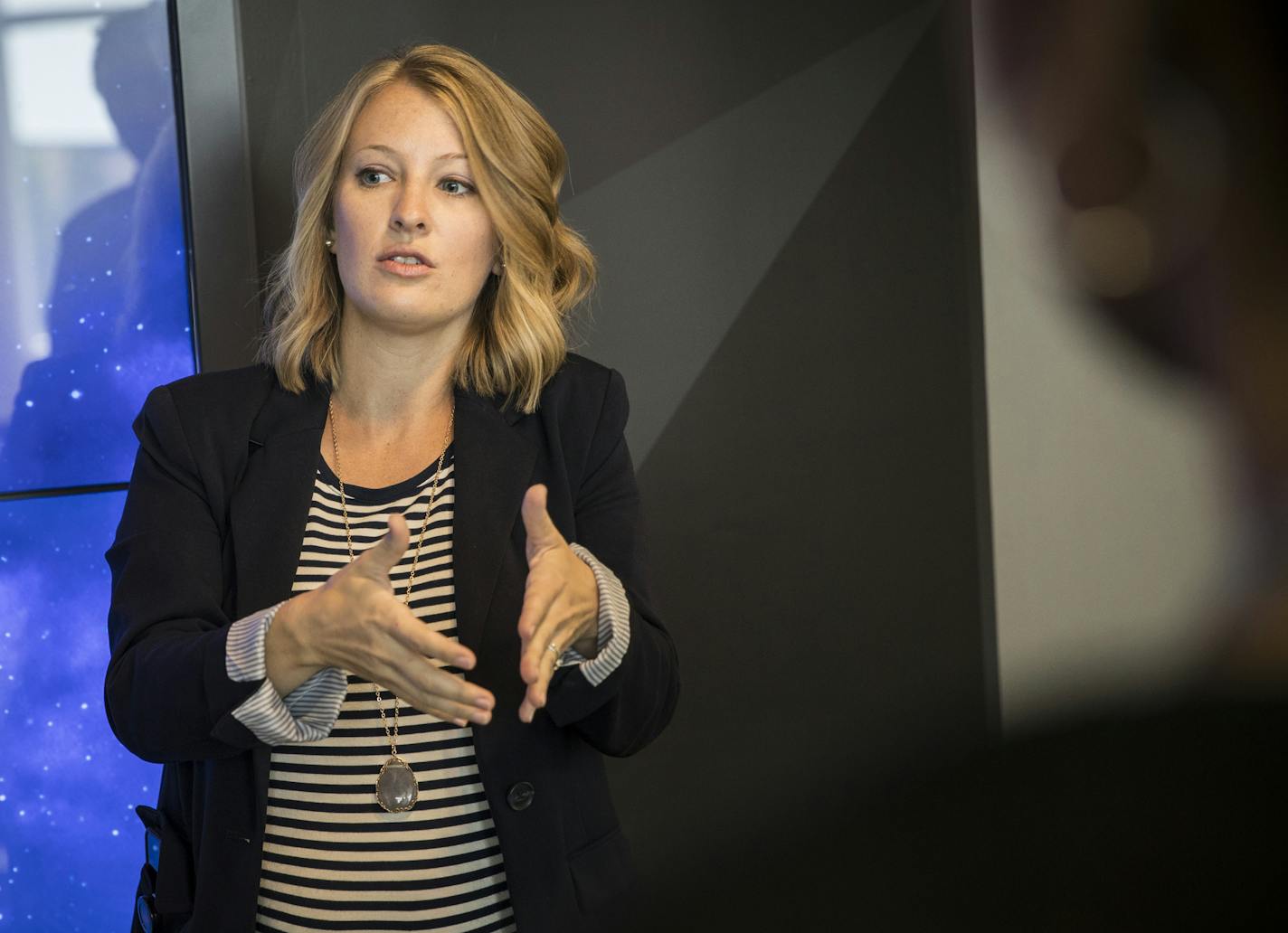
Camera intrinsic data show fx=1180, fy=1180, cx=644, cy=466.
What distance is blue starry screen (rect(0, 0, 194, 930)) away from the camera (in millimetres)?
1861

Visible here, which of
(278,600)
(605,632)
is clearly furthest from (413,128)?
(605,632)

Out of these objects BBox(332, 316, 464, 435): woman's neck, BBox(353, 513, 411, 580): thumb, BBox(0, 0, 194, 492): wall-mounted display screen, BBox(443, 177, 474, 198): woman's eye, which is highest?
BBox(0, 0, 194, 492): wall-mounted display screen

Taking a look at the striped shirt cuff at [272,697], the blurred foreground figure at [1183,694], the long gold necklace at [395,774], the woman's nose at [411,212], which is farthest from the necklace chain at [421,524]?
the blurred foreground figure at [1183,694]

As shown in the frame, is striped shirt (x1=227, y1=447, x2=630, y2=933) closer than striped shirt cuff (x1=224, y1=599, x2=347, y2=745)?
No

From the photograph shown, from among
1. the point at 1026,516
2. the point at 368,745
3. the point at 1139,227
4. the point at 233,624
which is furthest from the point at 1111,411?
the point at 1026,516

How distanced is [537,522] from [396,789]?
431 millimetres

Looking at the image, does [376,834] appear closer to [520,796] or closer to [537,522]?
[520,796]

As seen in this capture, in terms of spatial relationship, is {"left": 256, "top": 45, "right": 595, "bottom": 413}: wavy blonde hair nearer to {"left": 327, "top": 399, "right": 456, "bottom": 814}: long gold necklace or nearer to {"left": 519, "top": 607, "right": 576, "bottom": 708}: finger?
{"left": 327, "top": 399, "right": 456, "bottom": 814}: long gold necklace

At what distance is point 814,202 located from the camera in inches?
86.7

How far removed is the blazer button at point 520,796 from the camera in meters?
1.38

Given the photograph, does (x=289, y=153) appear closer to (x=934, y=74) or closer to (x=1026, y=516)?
(x=934, y=74)

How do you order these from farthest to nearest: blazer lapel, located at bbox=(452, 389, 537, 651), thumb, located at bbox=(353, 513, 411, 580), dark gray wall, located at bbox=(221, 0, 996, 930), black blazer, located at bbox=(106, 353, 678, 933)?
1. dark gray wall, located at bbox=(221, 0, 996, 930)
2. blazer lapel, located at bbox=(452, 389, 537, 651)
3. black blazer, located at bbox=(106, 353, 678, 933)
4. thumb, located at bbox=(353, 513, 411, 580)

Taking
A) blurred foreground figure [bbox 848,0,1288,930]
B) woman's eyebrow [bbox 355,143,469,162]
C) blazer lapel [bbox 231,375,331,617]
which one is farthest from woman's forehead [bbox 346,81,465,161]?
blurred foreground figure [bbox 848,0,1288,930]

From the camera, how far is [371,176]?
5.24 feet
